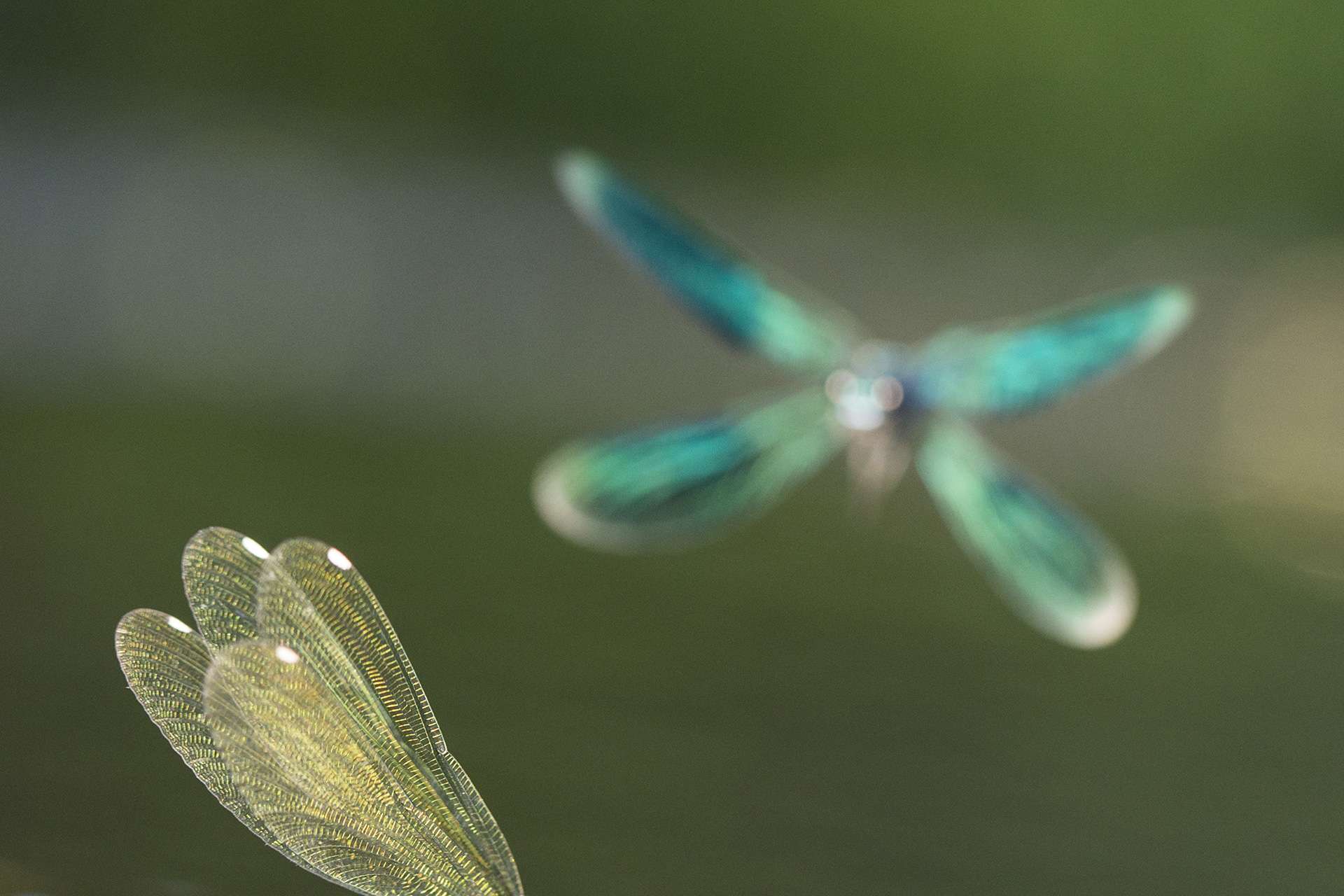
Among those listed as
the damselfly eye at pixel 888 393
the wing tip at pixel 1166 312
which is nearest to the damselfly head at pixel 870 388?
the damselfly eye at pixel 888 393

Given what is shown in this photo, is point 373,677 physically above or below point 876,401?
below

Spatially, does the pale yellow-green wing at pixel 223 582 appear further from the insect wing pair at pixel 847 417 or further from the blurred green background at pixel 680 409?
the insect wing pair at pixel 847 417

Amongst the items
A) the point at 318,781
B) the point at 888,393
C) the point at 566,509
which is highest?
the point at 888,393

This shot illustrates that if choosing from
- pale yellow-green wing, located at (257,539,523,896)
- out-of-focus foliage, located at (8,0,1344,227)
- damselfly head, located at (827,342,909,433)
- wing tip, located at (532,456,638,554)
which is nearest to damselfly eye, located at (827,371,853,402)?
damselfly head, located at (827,342,909,433)

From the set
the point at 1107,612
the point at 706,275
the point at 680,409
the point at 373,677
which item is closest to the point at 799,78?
the point at 680,409

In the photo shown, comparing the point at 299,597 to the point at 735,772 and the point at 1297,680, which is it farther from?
the point at 1297,680

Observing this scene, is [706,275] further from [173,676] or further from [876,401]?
[173,676]
